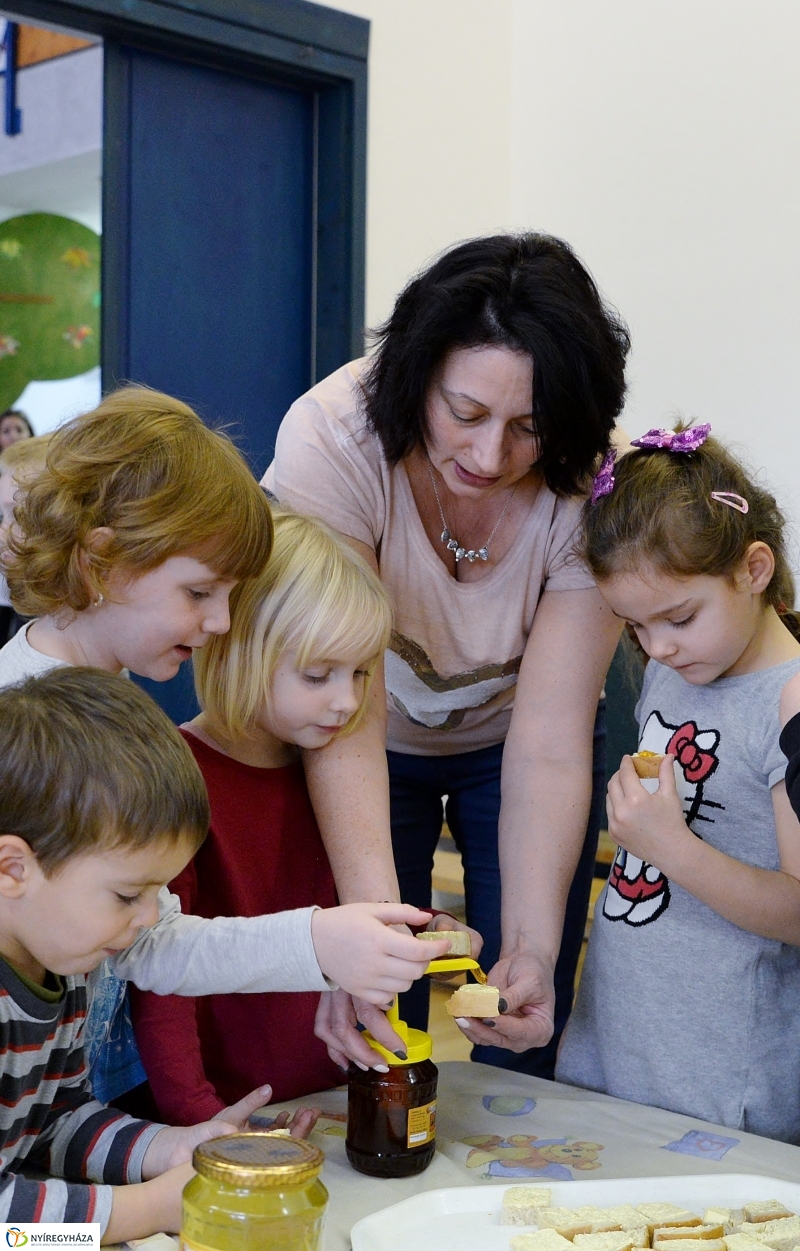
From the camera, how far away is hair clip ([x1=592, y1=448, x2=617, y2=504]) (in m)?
1.55

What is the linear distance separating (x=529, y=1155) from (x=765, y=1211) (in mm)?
213

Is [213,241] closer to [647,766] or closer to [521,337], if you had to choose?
[521,337]

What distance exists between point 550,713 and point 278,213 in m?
2.21

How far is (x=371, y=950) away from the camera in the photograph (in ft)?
3.69

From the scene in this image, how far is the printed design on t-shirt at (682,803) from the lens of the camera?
1540mm

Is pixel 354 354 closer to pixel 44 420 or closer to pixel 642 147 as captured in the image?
pixel 642 147

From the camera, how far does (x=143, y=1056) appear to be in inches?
49.4

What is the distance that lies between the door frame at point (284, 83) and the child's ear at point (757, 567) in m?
1.95

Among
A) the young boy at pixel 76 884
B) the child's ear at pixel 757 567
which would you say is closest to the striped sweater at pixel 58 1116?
the young boy at pixel 76 884

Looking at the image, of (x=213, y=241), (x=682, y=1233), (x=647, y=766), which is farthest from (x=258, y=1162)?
(x=213, y=241)

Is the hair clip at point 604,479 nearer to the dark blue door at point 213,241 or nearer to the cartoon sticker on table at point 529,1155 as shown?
the cartoon sticker on table at point 529,1155

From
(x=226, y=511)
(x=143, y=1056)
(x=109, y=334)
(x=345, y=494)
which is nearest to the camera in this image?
(x=143, y=1056)

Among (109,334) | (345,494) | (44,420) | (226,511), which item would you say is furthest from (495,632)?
(44,420)

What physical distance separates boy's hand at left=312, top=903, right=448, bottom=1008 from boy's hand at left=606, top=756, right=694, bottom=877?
0.38 metres
